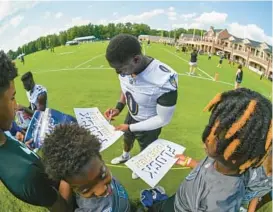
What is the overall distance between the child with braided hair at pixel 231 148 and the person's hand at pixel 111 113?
0.56 metres

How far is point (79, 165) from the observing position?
31.0 inches

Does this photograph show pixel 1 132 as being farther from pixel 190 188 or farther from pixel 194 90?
pixel 194 90

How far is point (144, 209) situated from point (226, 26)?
2.62ft

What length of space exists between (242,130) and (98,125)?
2.16 feet

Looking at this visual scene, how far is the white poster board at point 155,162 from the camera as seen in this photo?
3.80ft

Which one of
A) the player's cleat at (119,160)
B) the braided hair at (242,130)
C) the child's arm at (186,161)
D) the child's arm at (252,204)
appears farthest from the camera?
the player's cleat at (119,160)

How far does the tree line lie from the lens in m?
1.32

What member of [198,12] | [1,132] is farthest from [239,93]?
[1,132]

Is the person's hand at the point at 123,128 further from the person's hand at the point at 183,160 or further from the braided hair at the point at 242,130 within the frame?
the braided hair at the point at 242,130

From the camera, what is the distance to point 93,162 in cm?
82

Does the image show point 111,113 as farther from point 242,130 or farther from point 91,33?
point 242,130

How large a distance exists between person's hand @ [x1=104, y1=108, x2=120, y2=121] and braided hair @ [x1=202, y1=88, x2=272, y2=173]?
0.65 m

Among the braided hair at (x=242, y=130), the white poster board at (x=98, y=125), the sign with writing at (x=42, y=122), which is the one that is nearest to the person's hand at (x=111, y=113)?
the white poster board at (x=98, y=125)

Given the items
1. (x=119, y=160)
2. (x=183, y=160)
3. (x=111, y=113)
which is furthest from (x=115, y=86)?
(x=183, y=160)
